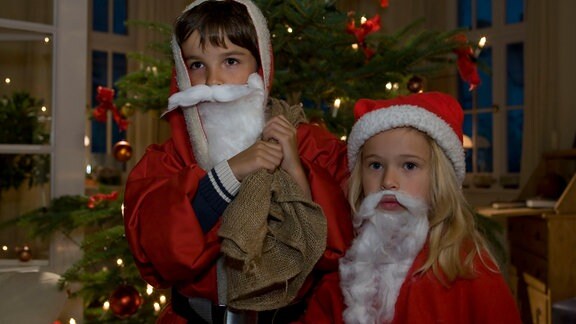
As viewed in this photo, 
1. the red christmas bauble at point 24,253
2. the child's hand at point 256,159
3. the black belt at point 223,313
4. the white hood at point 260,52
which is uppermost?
the white hood at point 260,52

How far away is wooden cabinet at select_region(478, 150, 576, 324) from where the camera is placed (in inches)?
114

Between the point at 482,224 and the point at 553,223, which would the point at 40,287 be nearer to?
the point at 482,224

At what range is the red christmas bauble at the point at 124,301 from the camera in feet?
7.20

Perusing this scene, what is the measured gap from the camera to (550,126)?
13.0 ft

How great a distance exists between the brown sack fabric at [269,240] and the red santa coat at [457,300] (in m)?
0.21

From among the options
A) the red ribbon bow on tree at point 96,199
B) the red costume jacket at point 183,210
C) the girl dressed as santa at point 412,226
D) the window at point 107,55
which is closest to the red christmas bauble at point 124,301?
the red ribbon bow on tree at point 96,199

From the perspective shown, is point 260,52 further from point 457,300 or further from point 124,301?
point 124,301

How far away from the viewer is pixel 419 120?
1221 mm

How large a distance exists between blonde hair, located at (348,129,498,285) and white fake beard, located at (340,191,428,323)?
35 mm

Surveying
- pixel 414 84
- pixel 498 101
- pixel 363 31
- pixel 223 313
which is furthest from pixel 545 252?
pixel 223 313

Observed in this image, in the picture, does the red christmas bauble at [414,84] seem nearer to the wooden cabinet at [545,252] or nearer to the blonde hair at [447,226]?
the wooden cabinet at [545,252]

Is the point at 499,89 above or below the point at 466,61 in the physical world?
above

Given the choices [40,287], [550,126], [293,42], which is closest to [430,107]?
[293,42]

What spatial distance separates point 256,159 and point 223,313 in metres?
0.32
